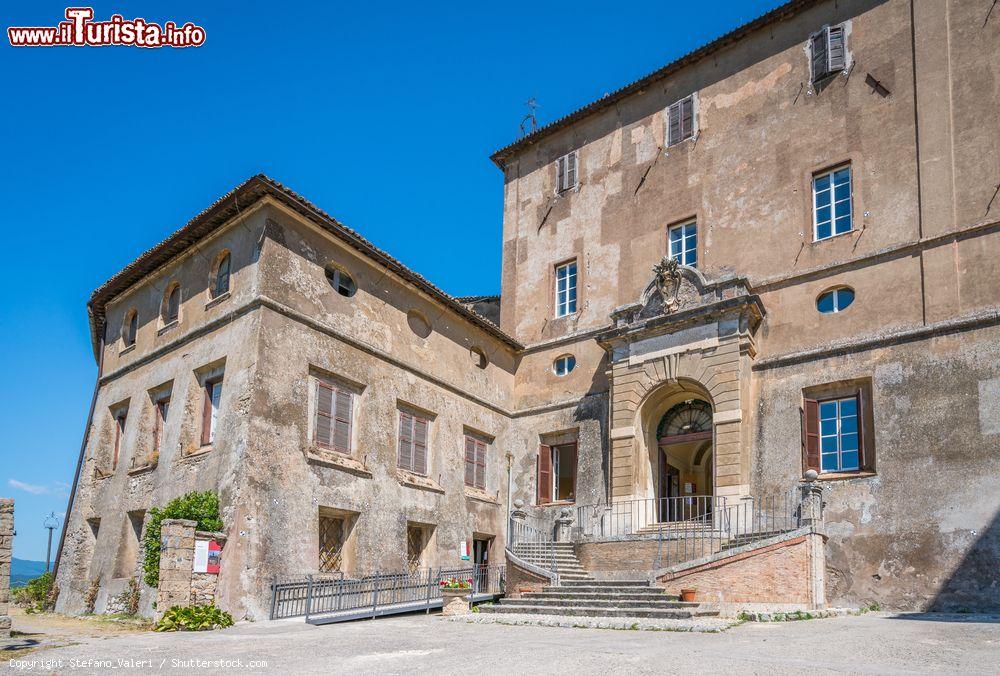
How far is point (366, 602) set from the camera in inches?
713

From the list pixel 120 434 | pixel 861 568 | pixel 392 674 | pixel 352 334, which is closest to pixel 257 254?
pixel 352 334

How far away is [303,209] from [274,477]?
590 centimetres

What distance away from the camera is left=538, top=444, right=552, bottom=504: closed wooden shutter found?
23.2 meters

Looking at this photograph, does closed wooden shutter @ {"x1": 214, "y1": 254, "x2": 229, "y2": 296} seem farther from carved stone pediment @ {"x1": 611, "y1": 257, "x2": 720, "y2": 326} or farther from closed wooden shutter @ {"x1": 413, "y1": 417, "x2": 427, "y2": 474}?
carved stone pediment @ {"x1": 611, "y1": 257, "x2": 720, "y2": 326}

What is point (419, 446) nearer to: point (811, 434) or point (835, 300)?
point (811, 434)

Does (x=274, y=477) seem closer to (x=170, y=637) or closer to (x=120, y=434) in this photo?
(x=170, y=637)

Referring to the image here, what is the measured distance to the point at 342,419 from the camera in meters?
19.2

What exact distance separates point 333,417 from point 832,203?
12.6m

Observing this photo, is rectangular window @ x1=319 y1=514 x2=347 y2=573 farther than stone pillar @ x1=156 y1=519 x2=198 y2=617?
Yes

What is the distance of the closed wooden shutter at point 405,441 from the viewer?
20.7 metres

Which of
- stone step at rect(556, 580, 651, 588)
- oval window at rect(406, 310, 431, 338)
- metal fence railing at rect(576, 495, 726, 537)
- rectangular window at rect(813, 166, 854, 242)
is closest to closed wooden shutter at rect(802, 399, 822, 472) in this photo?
metal fence railing at rect(576, 495, 726, 537)

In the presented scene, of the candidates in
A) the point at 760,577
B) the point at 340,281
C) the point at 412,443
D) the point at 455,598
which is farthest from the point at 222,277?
the point at 760,577

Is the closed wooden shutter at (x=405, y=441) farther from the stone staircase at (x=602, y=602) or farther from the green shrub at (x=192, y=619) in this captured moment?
the green shrub at (x=192, y=619)

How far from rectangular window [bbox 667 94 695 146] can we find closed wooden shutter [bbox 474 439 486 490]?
983cm
